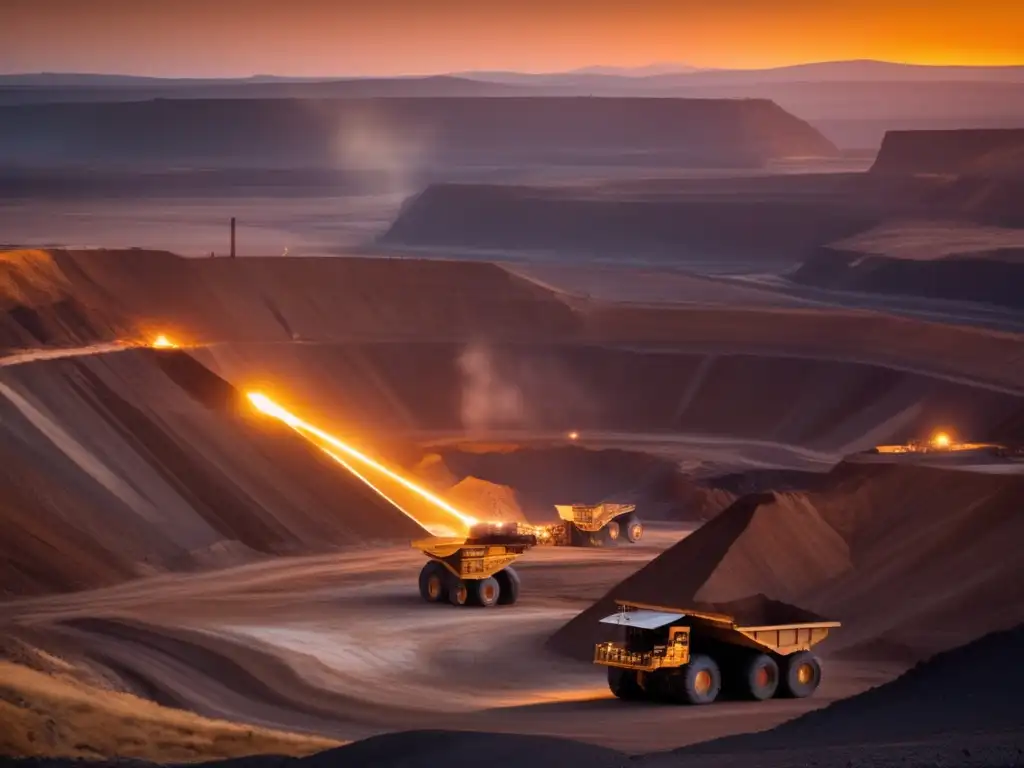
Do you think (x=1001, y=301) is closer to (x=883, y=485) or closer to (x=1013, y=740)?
(x=883, y=485)

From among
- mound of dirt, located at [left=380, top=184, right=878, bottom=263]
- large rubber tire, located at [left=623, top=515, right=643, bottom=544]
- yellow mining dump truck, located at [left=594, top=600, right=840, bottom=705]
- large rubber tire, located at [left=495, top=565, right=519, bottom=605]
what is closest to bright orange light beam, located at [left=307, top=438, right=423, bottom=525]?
large rubber tire, located at [left=623, top=515, right=643, bottom=544]

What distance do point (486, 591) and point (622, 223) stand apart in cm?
14024

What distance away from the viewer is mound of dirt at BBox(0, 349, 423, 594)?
50.2 metres

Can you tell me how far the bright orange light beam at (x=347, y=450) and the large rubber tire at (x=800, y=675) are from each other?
29.1m

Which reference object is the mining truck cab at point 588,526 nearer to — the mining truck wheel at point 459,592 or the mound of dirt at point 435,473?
the mound of dirt at point 435,473

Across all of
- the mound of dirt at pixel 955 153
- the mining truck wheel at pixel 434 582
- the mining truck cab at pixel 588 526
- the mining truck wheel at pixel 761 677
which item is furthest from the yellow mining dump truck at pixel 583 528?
the mound of dirt at pixel 955 153

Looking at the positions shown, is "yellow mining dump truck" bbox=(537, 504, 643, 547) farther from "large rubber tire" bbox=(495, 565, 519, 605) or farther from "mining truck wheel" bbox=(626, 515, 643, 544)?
"large rubber tire" bbox=(495, 565, 519, 605)

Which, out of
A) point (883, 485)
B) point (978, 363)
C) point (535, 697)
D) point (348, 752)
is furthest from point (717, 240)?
point (348, 752)

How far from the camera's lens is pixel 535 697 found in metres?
34.7

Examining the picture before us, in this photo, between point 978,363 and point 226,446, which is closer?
point 226,446

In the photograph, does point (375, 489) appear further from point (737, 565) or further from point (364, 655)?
point (737, 565)

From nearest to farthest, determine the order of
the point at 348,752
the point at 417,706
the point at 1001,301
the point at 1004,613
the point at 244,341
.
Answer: the point at 348,752 < the point at 417,706 < the point at 1004,613 < the point at 244,341 < the point at 1001,301

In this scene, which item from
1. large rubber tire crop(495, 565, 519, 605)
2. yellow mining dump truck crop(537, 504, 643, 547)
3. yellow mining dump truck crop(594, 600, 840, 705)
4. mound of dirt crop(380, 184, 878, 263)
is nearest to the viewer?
yellow mining dump truck crop(594, 600, 840, 705)

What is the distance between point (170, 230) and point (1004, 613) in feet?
551
